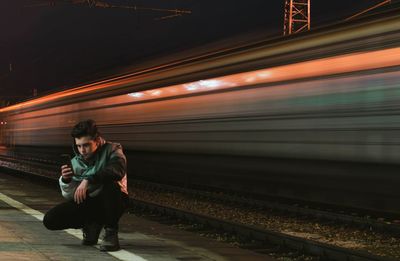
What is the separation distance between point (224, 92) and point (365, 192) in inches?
160

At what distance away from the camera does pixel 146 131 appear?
14703 mm

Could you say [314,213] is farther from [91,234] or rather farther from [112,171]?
[112,171]

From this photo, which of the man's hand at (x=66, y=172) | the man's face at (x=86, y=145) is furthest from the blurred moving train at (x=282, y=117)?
the man's hand at (x=66, y=172)

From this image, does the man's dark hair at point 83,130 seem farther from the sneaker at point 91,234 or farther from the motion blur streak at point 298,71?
the motion blur streak at point 298,71

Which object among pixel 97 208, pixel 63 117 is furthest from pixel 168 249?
pixel 63 117

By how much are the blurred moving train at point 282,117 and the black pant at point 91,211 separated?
12.7ft

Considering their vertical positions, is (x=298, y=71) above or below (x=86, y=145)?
above

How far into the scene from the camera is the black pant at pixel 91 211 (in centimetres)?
571

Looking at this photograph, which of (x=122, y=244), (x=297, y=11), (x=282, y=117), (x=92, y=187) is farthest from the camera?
(x=297, y=11)

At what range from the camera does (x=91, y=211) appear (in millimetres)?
5816

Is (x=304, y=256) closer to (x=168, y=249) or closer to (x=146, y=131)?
(x=168, y=249)

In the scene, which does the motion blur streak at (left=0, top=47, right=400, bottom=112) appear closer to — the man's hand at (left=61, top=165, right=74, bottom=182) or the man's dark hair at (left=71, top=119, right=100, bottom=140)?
the man's dark hair at (left=71, top=119, right=100, bottom=140)

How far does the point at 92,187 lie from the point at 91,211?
280mm

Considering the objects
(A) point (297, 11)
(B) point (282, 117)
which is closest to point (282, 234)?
(B) point (282, 117)
